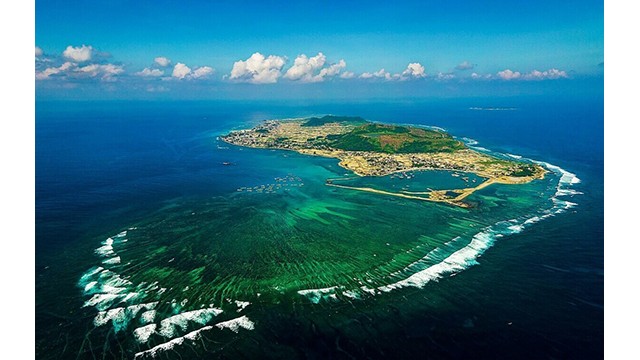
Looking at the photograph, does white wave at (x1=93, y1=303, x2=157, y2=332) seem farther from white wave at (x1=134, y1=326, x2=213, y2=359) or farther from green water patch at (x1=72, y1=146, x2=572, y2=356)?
white wave at (x1=134, y1=326, x2=213, y2=359)

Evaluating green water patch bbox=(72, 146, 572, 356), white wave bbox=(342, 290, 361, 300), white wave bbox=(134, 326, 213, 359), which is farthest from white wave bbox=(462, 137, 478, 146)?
white wave bbox=(134, 326, 213, 359)

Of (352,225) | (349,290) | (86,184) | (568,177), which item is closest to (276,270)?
(349,290)

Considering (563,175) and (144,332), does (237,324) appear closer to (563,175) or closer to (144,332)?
(144,332)

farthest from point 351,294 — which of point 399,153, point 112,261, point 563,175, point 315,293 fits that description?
point 399,153

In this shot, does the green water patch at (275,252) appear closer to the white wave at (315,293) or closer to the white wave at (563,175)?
the white wave at (315,293)

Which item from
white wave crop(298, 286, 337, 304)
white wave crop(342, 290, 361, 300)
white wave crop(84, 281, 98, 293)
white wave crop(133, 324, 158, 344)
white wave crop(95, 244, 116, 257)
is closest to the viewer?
white wave crop(133, 324, 158, 344)
